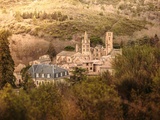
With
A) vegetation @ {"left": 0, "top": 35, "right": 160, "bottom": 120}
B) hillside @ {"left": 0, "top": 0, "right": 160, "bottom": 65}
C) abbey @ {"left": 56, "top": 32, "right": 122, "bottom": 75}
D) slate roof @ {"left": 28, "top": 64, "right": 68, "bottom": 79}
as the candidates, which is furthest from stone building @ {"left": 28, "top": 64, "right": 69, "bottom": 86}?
hillside @ {"left": 0, "top": 0, "right": 160, "bottom": 65}

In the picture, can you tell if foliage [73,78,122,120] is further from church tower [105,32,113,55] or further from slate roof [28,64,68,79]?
church tower [105,32,113,55]

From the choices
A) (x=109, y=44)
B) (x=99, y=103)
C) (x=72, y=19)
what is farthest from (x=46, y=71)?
(x=72, y=19)

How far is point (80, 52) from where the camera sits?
51.5 m

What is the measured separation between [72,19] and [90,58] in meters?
28.1

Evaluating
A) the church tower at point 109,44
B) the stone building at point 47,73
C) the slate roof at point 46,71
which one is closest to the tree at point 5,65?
the stone building at point 47,73

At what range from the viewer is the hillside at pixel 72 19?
2741 inches

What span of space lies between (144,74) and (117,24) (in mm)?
56360

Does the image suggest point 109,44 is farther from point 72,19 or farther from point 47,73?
point 72,19

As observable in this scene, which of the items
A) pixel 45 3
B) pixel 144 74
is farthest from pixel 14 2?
pixel 144 74

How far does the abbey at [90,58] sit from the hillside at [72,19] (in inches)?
453

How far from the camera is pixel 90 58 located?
48844mm

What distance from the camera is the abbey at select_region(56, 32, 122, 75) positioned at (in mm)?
42812

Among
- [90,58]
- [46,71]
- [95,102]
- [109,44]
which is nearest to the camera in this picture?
[95,102]

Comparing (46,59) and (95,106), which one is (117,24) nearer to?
(46,59)
